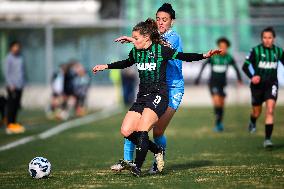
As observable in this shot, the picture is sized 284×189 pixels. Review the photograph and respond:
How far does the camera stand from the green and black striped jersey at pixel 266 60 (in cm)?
1503

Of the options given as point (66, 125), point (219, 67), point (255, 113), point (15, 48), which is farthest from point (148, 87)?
point (66, 125)

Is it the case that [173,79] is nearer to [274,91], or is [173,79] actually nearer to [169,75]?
[169,75]

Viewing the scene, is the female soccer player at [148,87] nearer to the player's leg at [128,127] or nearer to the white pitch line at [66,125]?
the player's leg at [128,127]

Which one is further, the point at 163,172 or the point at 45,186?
the point at 163,172

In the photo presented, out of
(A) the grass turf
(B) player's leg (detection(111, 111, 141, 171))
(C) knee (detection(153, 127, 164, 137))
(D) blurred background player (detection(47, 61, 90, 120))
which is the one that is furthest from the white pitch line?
(B) player's leg (detection(111, 111, 141, 171))

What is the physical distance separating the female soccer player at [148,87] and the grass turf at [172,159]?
0.43 metres

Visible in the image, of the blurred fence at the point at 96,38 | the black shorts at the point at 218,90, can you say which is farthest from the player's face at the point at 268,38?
the blurred fence at the point at 96,38

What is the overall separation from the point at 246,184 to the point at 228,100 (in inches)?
845

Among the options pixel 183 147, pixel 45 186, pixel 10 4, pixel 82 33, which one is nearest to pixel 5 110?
pixel 183 147

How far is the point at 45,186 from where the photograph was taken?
10.0 meters

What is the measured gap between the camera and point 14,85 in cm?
2112

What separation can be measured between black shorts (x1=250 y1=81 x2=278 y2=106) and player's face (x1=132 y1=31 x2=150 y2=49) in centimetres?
463

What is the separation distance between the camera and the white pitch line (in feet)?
55.9

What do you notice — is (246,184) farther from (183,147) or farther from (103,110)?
(103,110)
